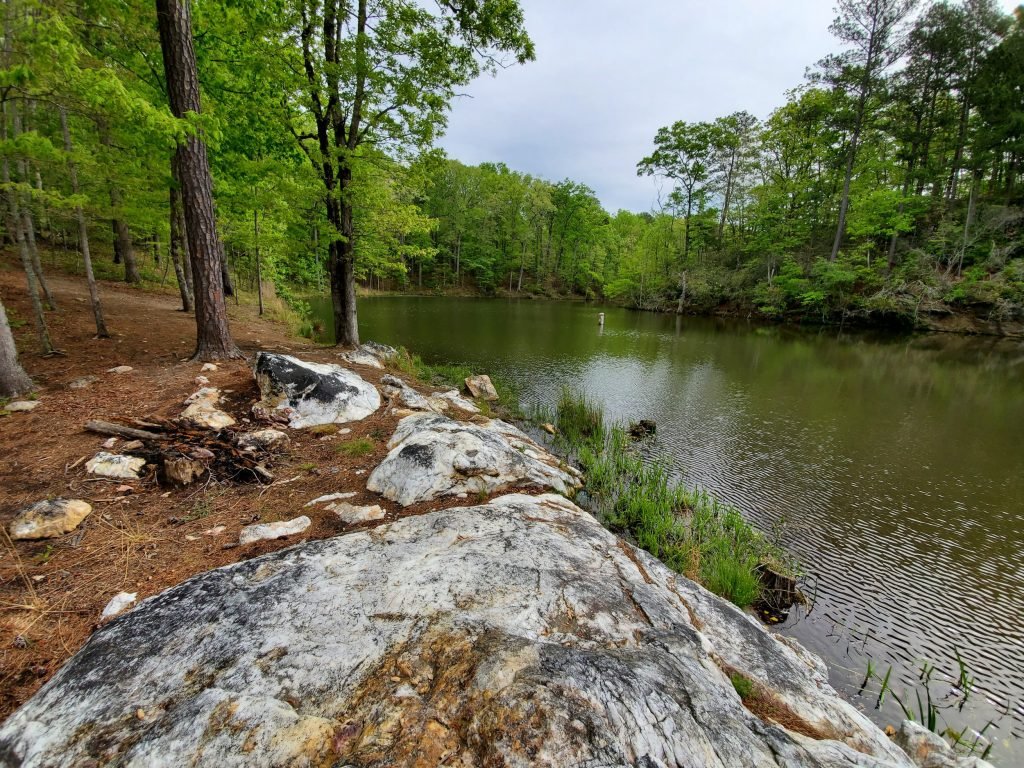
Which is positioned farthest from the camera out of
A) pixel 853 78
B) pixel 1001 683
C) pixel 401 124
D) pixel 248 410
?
pixel 853 78

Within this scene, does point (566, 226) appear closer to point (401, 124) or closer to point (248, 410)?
point (401, 124)

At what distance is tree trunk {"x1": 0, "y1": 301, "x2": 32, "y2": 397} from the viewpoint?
4.71 metres

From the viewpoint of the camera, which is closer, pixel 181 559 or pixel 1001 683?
pixel 181 559

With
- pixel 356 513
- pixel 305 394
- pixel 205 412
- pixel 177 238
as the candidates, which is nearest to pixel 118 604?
pixel 356 513

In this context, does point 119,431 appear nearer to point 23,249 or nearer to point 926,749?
point 23,249

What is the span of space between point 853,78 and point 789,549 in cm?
3077

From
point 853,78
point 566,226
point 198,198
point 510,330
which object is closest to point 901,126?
point 853,78

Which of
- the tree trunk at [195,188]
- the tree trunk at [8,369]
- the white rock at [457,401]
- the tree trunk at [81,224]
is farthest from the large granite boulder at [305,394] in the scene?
the tree trunk at [81,224]

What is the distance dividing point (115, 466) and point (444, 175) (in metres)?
25.6

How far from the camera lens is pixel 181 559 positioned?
290 centimetres

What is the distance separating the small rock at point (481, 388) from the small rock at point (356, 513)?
21.2 feet

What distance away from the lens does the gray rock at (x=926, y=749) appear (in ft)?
7.89

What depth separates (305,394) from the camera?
5.53 meters

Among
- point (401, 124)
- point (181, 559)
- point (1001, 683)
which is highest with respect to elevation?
point (401, 124)
